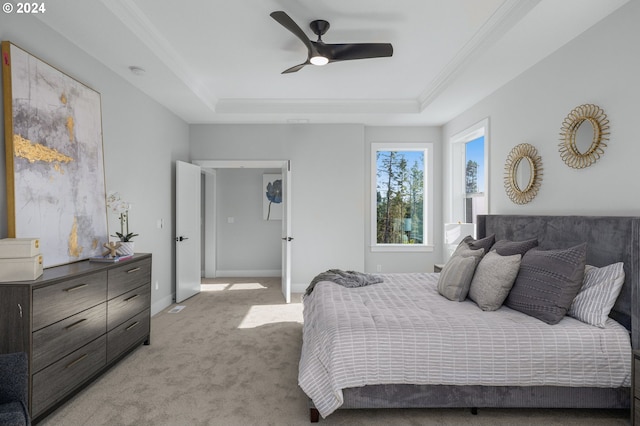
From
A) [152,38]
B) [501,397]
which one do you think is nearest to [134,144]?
[152,38]

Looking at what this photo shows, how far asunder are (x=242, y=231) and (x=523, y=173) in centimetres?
491

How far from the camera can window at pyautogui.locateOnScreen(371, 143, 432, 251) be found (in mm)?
5977

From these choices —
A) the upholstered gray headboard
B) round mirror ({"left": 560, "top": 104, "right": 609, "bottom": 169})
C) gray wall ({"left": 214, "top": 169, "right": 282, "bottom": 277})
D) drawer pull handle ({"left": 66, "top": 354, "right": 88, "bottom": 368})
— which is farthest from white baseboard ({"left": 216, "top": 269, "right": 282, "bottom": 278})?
round mirror ({"left": 560, "top": 104, "right": 609, "bottom": 169})

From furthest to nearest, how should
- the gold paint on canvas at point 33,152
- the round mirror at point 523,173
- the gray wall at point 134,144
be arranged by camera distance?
the round mirror at point 523,173, the gray wall at point 134,144, the gold paint on canvas at point 33,152

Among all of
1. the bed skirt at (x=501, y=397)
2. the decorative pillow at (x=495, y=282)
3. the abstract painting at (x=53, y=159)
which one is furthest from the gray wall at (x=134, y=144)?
the decorative pillow at (x=495, y=282)

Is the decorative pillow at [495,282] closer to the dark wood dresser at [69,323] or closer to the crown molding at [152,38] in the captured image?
the dark wood dresser at [69,323]

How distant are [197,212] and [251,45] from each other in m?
2.89

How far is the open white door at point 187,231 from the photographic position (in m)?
4.89

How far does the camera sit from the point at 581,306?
2.30 metres

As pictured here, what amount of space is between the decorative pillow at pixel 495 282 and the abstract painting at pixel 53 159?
308 cm

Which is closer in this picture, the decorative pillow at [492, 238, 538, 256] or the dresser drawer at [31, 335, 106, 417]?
the dresser drawer at [31, 335, 106, 417]

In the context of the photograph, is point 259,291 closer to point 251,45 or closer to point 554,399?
point 251,45

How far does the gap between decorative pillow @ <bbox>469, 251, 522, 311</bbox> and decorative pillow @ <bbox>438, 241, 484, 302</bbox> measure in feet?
0.29

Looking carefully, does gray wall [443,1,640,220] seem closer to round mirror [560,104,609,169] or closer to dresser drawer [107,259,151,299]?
round mirror [560,104,609,169]
